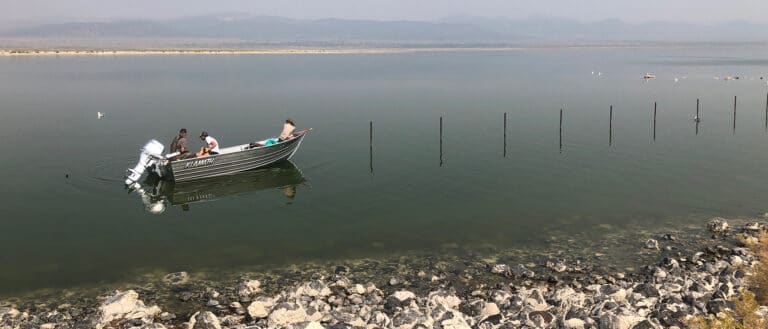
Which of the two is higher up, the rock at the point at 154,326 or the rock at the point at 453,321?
the rock at the point at 453,321

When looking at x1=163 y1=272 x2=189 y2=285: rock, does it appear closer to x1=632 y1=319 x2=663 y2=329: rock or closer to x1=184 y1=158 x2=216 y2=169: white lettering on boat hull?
x1=184 y1=158 x2=216 y2=169: white lettering on boat hull

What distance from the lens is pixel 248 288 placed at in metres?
18.7

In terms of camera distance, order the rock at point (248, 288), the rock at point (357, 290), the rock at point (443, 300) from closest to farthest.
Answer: the rock at point (443, 300)
the rock at point (357, 290)
the rock at point (248, 288)

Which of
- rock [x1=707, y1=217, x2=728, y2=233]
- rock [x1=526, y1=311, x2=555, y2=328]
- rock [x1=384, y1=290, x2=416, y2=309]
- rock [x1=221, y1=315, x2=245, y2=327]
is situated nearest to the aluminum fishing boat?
rock [x1=221, y1=315, x2=245, y2=327]

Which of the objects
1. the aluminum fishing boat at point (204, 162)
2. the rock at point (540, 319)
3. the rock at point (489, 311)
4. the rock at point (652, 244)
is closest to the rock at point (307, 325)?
the rock at point (489, 311)

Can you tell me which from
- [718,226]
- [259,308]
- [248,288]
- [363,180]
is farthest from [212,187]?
[718,226]

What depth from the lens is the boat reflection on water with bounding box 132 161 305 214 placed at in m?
29.4

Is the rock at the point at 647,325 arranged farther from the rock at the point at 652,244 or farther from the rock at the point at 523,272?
the rock at the point at 652,244

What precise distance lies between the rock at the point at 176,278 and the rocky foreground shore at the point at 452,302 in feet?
0.10

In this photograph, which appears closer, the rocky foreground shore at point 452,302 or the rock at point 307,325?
the rock at point 307,325

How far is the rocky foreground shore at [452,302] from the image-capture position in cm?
1588

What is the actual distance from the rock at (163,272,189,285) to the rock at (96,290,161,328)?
216 cm

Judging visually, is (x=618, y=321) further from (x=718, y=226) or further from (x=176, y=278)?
(x=176, y=278)

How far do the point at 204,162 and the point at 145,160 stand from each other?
2660 millimetres
